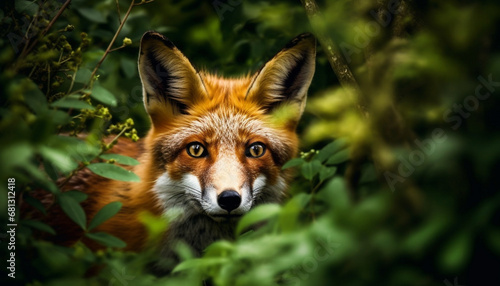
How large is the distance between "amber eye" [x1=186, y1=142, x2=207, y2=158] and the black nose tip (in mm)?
432

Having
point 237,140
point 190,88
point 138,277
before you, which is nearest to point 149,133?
point 190,88

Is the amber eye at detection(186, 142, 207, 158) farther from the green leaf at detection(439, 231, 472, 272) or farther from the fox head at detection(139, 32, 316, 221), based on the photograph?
the green leaf at detection(439, 231, 472, 272)

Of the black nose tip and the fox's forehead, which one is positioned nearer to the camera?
the black nose tip

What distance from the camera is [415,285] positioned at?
1.45 m

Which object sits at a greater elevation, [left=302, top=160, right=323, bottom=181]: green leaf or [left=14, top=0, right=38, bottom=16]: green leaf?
[left=14, top=0, right=38, bottom=16]: green leaf

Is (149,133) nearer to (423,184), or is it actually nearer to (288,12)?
(288,12)

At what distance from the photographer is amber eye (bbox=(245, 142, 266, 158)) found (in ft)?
10.1

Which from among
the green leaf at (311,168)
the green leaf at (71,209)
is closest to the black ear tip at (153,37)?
the green leaf at (71,209)

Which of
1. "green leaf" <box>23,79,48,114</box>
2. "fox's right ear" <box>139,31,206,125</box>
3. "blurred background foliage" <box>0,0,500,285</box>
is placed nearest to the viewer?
"blurred background foliage" <box>0,0,500,285</box>

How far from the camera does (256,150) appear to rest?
122 inches

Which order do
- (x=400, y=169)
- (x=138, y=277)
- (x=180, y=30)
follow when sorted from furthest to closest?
(x=180, y=30)
(x=138, y=277)
(x=400, y=169)

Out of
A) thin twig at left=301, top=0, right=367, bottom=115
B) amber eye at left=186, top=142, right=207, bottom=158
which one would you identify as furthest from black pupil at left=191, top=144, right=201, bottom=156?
thin twig at left=301, top=0, right=367, bottom=115

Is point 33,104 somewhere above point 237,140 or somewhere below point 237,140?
above

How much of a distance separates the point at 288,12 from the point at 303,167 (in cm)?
202
